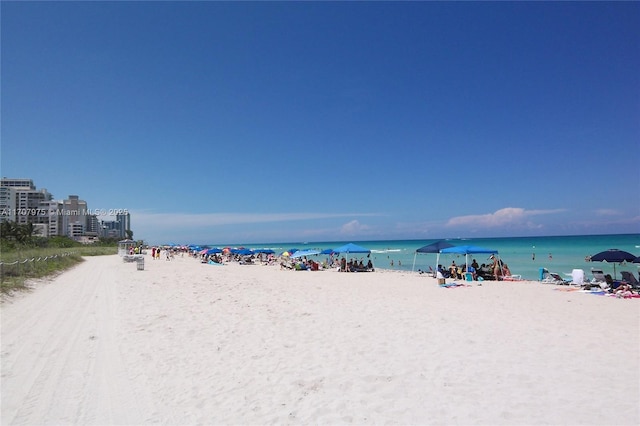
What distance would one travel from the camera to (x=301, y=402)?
3.82 m

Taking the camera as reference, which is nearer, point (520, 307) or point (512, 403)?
point (512, 403)

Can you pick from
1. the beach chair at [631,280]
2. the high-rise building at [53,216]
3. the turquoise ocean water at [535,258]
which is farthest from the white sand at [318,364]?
the high-rise building at [53,216]

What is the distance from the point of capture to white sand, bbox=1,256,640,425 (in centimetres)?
361

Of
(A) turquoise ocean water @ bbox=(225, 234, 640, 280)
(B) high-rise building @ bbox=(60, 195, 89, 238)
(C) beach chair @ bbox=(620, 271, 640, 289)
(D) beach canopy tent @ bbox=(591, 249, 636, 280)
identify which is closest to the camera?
(C) beach chair @ bbox=(620, 271, 640, 289)

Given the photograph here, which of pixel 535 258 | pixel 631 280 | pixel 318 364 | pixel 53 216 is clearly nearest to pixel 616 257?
pixel 631 280

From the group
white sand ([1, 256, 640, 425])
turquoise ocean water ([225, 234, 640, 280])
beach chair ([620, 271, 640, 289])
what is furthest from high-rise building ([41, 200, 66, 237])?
beach chair ([620, 271, 640, 289])

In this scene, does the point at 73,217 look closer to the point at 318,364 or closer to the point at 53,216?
the point at 53,216

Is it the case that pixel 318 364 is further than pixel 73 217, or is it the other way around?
pixel 73 217

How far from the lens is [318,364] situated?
4941mm

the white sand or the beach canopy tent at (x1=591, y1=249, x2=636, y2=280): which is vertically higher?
the beach canopy tent at (x1=591, y1=249, x2=636, y2=280)

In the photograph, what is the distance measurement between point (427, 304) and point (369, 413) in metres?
6.54

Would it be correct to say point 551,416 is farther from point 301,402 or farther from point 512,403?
point 301,402

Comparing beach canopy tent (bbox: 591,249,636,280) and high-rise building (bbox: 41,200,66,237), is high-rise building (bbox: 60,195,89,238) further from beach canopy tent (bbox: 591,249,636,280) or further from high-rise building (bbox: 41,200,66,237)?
beach canopy tent (bbox: 591,249,636,280)

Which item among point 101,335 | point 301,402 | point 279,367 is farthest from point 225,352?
point 101,335
